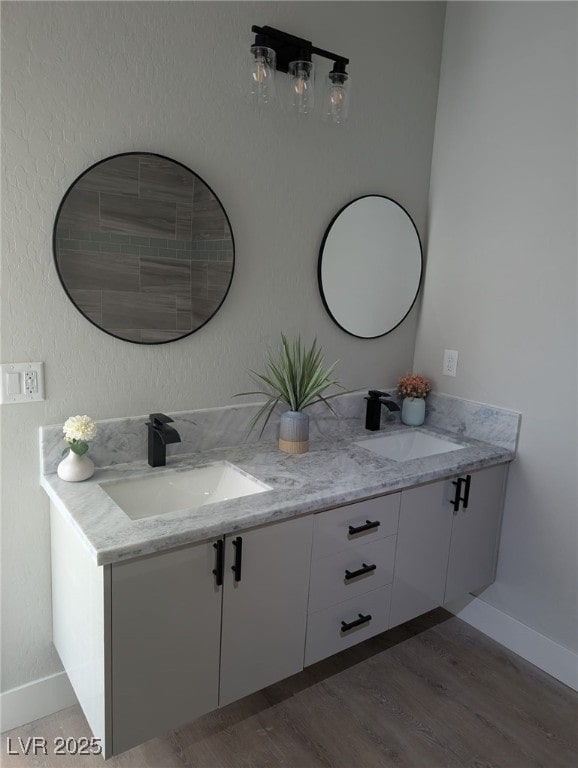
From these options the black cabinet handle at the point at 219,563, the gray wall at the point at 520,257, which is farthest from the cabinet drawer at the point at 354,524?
the gray wall at the point at 520,257

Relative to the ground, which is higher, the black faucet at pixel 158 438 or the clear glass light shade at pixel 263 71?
the clear glass light shade at pixel 263 71

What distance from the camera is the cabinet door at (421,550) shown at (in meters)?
2.06

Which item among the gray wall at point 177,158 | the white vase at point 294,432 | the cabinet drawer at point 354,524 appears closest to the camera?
the gray wall at point 177,158

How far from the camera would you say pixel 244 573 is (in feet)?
5.41

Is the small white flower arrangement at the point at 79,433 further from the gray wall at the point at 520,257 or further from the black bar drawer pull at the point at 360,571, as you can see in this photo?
the gray wall at the point at 520,257

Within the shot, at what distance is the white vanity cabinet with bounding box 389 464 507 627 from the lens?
6.83 feet

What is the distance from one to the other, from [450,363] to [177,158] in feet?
4.80

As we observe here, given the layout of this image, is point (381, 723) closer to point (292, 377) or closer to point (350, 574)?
point (350, 574)

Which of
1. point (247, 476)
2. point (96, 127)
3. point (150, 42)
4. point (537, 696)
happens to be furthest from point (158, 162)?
point (537, 696)

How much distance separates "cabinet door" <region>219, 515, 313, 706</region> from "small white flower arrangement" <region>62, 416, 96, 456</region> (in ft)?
1.75

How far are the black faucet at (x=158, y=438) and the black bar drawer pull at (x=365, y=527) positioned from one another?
0.63m

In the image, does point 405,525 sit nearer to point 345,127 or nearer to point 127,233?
point 127,233

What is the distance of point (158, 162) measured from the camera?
1875mm

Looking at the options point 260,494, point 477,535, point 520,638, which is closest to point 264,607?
point 260,494
